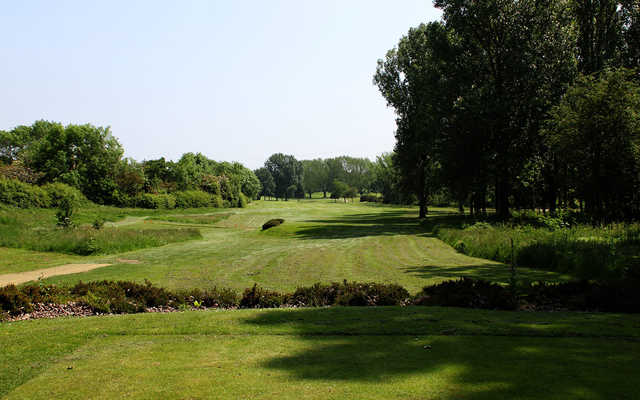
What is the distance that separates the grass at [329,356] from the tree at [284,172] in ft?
469

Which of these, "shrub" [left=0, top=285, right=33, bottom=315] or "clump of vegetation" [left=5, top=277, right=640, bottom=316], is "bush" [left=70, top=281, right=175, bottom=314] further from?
"shrub" [left=0, top=285, right=33, bottom=315]

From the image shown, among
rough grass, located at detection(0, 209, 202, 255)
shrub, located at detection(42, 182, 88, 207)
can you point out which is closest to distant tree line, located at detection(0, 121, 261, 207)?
shrub, located at detection(42, 182, 88, 207)

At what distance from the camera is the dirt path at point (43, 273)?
1341 centimetres

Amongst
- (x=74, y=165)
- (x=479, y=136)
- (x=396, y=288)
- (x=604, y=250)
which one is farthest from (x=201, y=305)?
(x=74, y=165)

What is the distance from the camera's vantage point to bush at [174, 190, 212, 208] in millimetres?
61000

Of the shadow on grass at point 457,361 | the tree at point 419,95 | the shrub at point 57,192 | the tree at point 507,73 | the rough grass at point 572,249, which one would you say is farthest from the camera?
the shrub at point 57,192

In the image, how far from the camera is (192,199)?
209 feet

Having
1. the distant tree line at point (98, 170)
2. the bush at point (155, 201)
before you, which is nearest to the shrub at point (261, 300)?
the distant tree line at point (98, 170)

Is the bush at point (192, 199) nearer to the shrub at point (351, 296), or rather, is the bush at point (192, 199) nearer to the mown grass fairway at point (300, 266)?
the mown grass fairway at point (300, 266)

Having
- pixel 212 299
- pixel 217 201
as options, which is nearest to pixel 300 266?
pixel 212 299

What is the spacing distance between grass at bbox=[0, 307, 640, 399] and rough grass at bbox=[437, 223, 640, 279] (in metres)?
5.84

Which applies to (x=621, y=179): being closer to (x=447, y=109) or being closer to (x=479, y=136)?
(x=479, y=136)

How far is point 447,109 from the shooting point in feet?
106

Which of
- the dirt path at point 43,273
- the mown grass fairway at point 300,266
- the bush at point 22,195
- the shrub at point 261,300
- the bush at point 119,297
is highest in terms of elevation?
the bush at point 22,195
